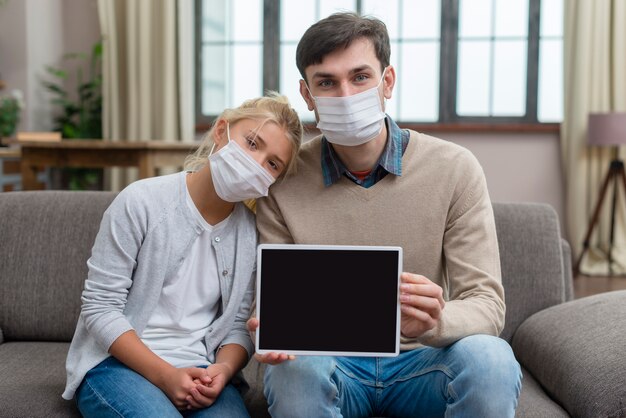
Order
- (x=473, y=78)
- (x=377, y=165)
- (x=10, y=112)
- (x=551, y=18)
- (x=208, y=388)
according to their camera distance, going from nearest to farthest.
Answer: (x=208, y=388) → (x=377, y=165) → (x=10, y=112) → (x=551, y=18) → (x=473, y=78)

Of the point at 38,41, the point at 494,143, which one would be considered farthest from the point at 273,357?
the point at 38,41

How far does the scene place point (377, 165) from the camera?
1.56m

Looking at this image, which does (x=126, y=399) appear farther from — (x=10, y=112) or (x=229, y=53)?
(x=229, y=53)

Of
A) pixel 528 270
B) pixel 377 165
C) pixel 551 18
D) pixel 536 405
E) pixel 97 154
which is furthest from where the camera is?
pixel 551 18

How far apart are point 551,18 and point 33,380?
4.25m

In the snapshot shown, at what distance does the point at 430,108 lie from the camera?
16.2 ft

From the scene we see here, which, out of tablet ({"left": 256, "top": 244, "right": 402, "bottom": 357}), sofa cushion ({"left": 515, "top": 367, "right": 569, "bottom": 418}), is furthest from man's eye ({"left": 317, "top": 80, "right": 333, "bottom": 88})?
sofa cushion ({"left": 515, "top": 367, "right": 569, "bottom": 418})

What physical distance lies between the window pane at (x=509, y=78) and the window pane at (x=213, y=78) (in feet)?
6.38

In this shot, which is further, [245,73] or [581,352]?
[245,73]

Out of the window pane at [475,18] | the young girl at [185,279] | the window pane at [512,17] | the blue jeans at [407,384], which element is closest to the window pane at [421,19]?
the window pane at [475,18]

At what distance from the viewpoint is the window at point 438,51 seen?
4.78m

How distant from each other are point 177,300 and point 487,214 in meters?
0.68

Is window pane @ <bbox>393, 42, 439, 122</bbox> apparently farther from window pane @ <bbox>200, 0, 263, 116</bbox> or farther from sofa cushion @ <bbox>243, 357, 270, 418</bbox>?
sofa cushion @ <bbox>243, 357, 270, 418</bbox>

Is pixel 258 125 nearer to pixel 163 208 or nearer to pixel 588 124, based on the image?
pixel 163 208
